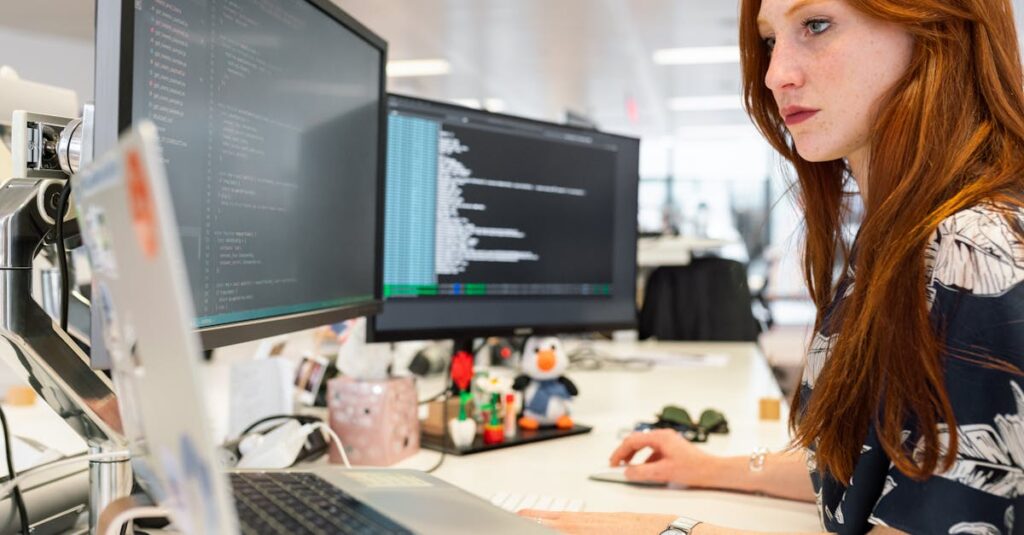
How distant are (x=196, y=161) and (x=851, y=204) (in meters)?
0.79

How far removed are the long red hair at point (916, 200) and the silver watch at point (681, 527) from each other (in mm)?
133

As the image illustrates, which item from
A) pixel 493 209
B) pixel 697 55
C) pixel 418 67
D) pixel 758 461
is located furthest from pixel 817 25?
pixel 418 67

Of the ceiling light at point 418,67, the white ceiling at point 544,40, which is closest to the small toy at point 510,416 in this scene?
the white ceiling at point 544,40

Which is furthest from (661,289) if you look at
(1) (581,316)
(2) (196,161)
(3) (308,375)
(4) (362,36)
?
(2) (196,161)

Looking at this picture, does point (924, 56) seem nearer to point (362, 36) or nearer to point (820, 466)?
point (820, 466)

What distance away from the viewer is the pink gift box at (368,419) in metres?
1.03

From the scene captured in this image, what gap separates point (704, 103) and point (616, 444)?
8.24 meters

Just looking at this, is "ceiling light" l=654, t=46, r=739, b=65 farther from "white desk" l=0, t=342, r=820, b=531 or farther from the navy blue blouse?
the navy blue blouse

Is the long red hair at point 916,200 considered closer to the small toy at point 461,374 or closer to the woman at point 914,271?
the woman at point 914,271

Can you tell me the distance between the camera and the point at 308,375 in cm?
139

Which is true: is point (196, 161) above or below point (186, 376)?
above

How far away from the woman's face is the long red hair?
0.6 inches

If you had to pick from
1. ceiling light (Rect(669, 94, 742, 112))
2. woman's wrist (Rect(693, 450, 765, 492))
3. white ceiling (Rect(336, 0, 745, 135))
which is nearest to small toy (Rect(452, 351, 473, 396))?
woman's wrist (Rect(693, 450, 765, 492))

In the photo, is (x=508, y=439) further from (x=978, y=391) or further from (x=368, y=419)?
(x=978, y=391)
